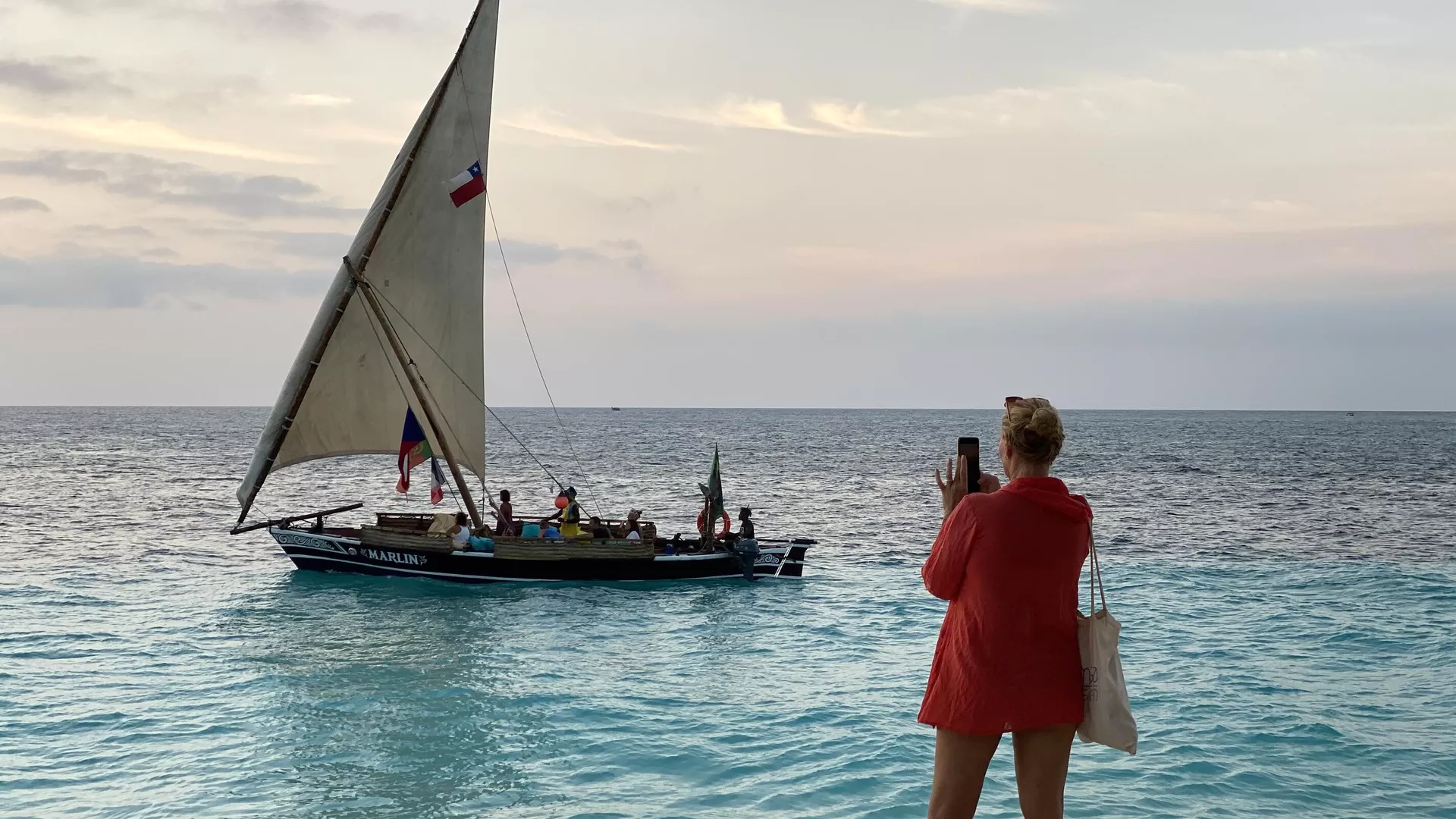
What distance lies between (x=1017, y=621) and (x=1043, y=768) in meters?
0.65

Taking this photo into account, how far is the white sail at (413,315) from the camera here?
81.7 ft

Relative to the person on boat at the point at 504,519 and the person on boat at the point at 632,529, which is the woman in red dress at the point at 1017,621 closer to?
the person on boat at the point at 632,529

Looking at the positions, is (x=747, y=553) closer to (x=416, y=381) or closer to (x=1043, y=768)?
(x=416, y=381)

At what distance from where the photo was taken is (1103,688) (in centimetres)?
452

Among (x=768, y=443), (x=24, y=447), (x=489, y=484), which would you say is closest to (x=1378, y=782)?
(x=489, y=484)

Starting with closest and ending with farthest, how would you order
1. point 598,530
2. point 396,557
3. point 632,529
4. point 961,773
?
point 961,773
point 396,557
point 632,529
point 598,530

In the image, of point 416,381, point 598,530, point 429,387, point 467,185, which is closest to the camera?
point 416,381

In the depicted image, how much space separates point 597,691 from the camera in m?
15.6

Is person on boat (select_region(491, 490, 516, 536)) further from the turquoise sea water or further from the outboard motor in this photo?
the outboard motor

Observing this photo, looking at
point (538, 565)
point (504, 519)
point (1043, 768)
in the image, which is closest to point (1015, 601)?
point (1043, 768)

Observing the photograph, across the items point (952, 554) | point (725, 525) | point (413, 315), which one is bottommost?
point (725, 525)

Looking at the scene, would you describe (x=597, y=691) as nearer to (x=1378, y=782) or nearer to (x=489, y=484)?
(x=1378, y=782)

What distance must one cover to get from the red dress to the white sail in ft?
73.1

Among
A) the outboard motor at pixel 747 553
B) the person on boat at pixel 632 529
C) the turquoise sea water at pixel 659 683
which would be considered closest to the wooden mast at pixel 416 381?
the turquoise sea water at pixel 659 683
